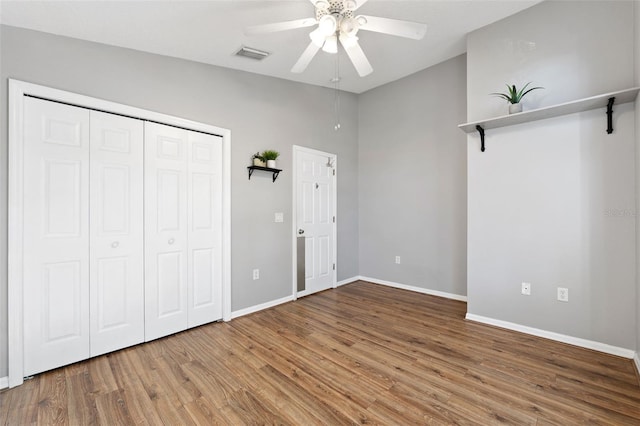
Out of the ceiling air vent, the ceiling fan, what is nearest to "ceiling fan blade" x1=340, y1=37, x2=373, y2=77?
the ceiling fan

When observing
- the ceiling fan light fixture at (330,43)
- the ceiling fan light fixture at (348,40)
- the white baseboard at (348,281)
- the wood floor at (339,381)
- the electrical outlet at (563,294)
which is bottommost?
the wood floor at (339,381)

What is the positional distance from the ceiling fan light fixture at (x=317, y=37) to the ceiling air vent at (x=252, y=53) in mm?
1211

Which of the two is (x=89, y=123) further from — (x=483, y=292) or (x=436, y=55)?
(x=483, y=292)

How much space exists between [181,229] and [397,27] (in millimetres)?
2615

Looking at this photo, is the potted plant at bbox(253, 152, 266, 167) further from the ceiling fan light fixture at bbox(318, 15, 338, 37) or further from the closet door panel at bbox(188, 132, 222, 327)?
the ceiling fan light fixture at bbox(318, 15, 338, 37)

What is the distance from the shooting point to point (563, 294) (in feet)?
8.70

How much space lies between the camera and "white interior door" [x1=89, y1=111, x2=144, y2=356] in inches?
98.4

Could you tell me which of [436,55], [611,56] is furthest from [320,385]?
[436,55]

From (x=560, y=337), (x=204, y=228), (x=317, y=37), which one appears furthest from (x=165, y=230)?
(x=560, y=337)

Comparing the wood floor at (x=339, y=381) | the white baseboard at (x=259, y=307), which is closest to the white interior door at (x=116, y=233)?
the wood floor at (x=339, y=381)

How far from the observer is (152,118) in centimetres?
280

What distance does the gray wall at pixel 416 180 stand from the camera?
3869 mm

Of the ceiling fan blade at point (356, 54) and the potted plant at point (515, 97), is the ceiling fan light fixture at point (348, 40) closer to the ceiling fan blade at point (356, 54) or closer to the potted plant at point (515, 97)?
the ceiling fan blade at point (356, 54)

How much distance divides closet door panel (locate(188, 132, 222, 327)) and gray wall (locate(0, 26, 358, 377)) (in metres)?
0.18
